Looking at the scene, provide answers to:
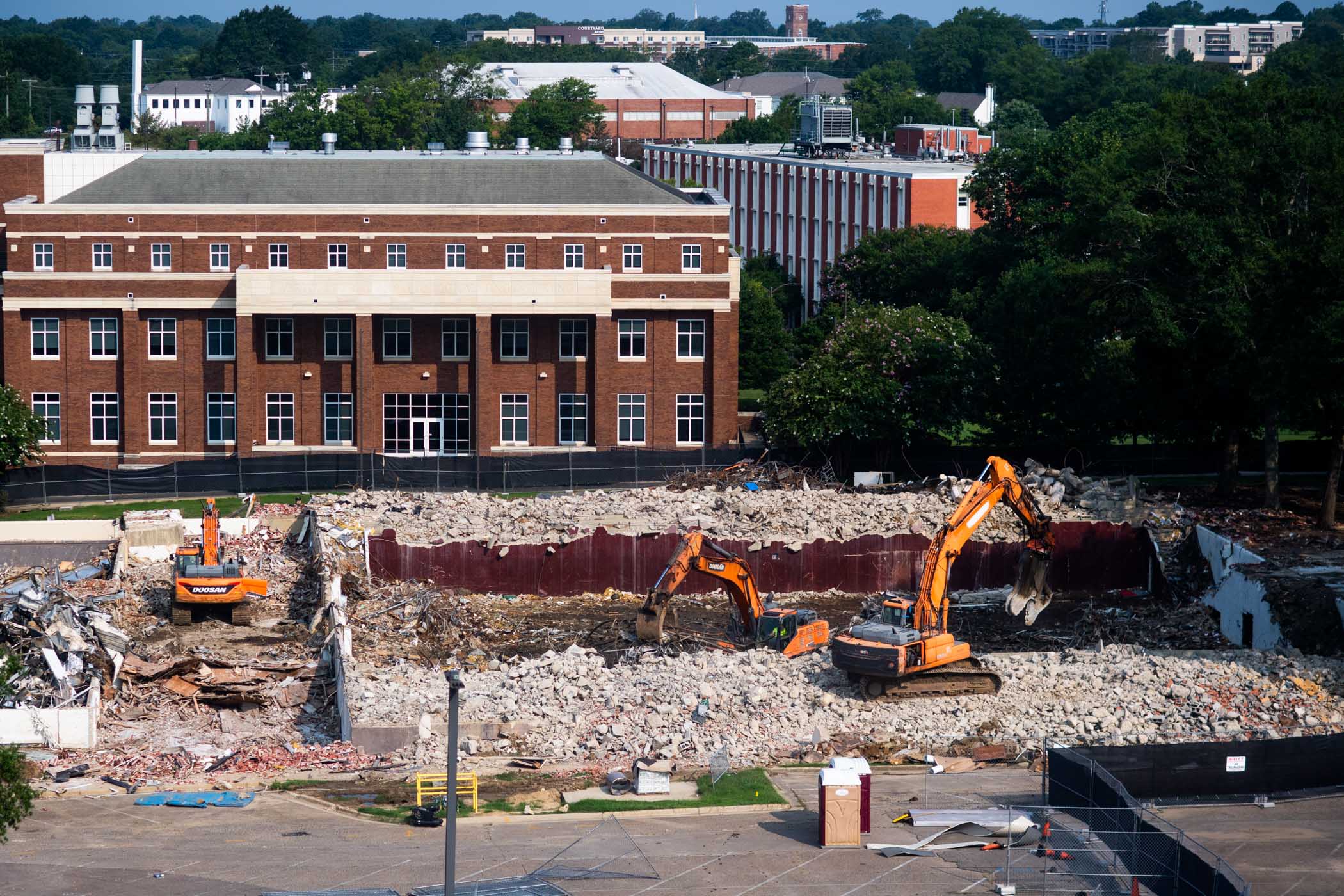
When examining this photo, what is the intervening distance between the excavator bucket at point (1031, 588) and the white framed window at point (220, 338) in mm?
34290

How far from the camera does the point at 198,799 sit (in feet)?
107

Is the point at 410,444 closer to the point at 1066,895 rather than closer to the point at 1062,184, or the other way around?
the point at 1062,184

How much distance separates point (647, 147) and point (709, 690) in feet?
374

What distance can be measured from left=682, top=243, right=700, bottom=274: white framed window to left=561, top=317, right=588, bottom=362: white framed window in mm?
4526

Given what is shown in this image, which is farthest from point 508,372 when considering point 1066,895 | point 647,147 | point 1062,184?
point 647,147

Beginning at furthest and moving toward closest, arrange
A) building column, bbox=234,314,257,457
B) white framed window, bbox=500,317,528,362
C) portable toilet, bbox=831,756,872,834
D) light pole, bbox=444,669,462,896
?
white framed window, bbox=500,317,528,362
building column, bbox=234,314,257,457
portable toilet, bbox=831,756,872,834
light pole, bbox=444,669,462,896

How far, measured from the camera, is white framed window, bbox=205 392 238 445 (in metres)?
69.7

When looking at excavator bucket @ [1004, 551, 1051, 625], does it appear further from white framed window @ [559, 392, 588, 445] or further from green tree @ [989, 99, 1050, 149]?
green tree @ [989, 99, 1050, 149]

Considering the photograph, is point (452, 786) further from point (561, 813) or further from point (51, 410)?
point (51, 410)

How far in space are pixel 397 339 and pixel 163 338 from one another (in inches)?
349

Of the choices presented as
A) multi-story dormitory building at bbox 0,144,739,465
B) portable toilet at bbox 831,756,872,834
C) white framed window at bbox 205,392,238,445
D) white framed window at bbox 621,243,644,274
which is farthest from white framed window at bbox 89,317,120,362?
portable toilet at bbox 831,756,872,834

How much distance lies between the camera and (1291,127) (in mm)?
56469

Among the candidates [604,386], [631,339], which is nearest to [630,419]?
[604,386]

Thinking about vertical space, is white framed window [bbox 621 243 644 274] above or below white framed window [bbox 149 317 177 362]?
above
